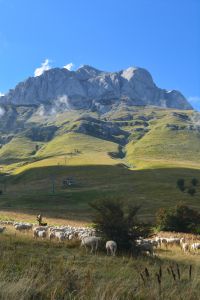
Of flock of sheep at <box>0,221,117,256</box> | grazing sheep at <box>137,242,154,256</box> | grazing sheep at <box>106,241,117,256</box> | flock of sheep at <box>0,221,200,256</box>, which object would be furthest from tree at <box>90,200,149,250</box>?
grazing sheep at <box>106,241,117,256</box>

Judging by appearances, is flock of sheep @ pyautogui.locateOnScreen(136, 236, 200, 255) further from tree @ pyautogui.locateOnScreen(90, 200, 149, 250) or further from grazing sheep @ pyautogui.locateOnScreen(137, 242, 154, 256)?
tree @ pyautogui.locateOnScreen(90, 200, 149, 250)

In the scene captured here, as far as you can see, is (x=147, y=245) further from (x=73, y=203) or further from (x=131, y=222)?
(x=73, y=203)

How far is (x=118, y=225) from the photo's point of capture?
80.0ft

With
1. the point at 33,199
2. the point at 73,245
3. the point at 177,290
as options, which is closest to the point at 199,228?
the point at 73,245

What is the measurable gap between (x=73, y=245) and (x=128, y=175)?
148436 mm

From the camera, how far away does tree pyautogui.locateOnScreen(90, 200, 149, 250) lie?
78.5 feet

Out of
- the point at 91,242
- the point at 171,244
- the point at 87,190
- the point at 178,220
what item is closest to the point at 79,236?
the point at 91,242

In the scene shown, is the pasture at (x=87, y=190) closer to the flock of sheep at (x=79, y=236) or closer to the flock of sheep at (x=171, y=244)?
the flock of sheep at (x=171, y=244)

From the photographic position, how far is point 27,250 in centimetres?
1942

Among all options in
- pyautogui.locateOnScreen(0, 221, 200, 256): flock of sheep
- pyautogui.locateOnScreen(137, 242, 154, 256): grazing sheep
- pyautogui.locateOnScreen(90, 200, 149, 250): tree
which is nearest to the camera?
pyautogui.locateOnScreen(0, 221, 200, 256): flock of sheep

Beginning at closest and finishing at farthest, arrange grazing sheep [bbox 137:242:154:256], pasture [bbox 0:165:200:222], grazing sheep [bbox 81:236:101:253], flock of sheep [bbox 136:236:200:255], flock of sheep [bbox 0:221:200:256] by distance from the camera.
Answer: flock of sheep [bbox 0:221:200:256], grazing sheep [bbox 81:236:101:253], grazing sheep [bbox 137:242:154:256], flock of sheep [bbox 136:236:200:255], pasture [bbox 0:165:200:222]

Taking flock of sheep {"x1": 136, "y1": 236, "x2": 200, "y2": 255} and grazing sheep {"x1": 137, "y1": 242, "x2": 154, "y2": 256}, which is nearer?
grazing sheep {"x1": 137, "y1": 242, "x2": 154, "y2": 256}

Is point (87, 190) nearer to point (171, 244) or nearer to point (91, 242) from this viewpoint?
point (171, 244)

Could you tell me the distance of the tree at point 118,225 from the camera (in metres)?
23.9
